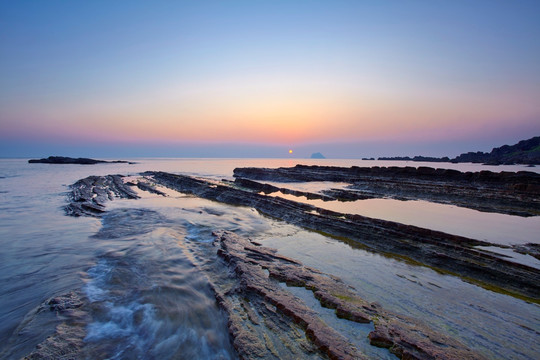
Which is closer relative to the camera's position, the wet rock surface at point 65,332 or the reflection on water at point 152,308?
the wet rock surface at point 65,332

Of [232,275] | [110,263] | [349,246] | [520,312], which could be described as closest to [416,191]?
[349,246]

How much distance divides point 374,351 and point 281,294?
2.24m

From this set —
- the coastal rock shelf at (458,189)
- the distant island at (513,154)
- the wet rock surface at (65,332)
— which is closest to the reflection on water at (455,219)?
the coastal rock shelf at (458,189)

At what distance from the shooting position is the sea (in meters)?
4.57

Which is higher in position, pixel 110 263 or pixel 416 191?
pixel 416 191

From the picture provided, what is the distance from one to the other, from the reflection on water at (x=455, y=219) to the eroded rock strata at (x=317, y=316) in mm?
7930

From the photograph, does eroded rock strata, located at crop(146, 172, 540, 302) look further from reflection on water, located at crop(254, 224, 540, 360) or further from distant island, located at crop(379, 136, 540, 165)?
distant island, located at crop(379, 136, 540, 165)

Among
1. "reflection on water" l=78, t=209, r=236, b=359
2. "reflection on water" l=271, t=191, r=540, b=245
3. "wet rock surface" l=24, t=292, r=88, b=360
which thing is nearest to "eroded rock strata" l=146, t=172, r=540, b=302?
"reflection on water" l=271, t=191, r=540, b=245

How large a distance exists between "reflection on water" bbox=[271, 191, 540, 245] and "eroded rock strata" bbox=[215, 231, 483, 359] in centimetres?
793

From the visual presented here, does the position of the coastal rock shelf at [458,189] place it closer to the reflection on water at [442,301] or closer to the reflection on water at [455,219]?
the reflection on water at [455,219]

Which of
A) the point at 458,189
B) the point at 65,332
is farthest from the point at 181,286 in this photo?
the point at 458,189

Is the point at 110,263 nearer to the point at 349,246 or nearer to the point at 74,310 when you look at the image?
the point at 74,310

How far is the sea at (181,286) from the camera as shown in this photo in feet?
15.0

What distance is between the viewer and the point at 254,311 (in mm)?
5363
